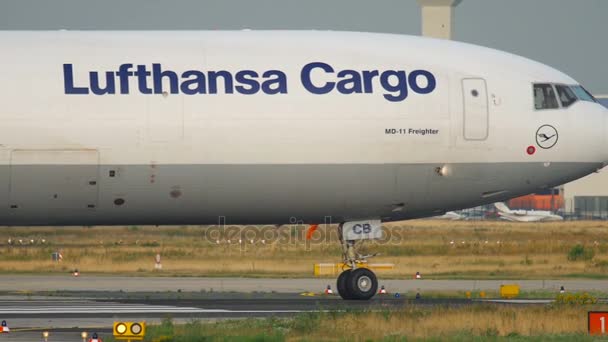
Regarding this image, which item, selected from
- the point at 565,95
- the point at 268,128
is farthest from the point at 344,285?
the point at 565,95

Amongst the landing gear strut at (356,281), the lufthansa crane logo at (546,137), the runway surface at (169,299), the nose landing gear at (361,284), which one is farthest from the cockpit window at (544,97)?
the nose landing gear at (361,284)

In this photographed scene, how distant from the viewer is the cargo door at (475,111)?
3597cm

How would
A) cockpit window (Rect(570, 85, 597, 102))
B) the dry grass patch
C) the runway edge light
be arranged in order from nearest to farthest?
1. the runway edge light
2. cockpit window (Rect(570, 85, 597, 102))
3. the dry grass patch

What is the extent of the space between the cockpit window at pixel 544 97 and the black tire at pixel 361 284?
692 centimetres

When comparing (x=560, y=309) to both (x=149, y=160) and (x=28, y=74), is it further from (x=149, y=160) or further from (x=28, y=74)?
(x=28, y=74)

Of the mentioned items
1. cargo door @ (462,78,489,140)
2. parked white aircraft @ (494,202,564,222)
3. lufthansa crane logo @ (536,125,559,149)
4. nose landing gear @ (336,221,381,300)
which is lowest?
parked white aircraft @ (494,202,564,222)

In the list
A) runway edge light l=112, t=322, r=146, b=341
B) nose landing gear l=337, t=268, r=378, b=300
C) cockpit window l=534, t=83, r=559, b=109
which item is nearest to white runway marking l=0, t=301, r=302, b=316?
nose landing gear l=337, t=268, r=378, b=300

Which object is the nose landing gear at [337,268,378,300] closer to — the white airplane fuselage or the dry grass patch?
the white airplane fuselage

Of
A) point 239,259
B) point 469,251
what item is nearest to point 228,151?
point 239,259

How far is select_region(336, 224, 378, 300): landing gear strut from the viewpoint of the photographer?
36.7 meters

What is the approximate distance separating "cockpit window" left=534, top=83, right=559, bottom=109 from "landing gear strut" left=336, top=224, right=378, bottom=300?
263 inches

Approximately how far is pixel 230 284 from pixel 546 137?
1481cm

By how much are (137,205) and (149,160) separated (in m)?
1.55

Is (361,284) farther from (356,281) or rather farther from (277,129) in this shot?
(277,129)
